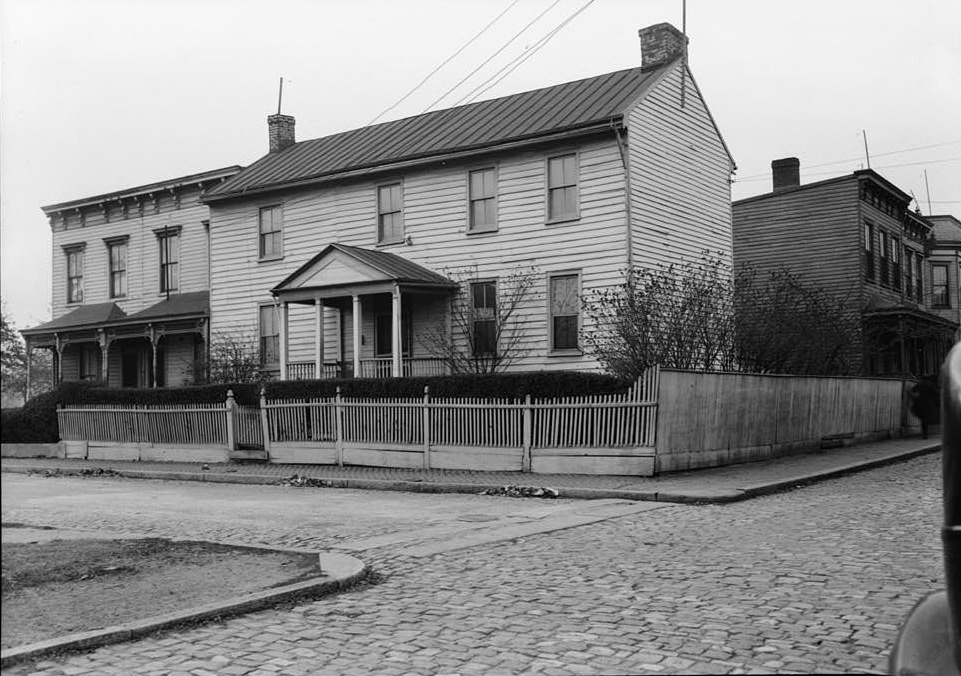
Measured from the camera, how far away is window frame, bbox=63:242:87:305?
118 ft

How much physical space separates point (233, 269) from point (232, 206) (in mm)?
2045

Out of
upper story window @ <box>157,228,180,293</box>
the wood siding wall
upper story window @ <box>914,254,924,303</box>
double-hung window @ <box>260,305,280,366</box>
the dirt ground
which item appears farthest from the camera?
upper story window @ <box>914,254,924,303</box>

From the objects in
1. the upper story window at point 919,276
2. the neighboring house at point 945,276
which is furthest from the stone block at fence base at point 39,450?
the neighboring house at point 945,276

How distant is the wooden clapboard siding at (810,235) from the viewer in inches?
1328

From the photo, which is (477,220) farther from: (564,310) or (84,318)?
(84,318)

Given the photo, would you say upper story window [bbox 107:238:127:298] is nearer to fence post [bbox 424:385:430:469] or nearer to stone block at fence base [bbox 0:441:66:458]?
stone block at fence base [bbox 0:441:66:458]

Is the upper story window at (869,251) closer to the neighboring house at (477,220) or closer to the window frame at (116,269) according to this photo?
the neighboring house at (477,220)

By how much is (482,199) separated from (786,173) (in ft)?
57.4

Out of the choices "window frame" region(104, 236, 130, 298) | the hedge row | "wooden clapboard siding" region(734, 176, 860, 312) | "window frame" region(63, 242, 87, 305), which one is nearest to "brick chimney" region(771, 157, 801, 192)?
"wooden clapboard siding" region(734, 176, 860, 312)

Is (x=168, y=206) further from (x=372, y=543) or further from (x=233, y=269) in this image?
(x=372, y=543)

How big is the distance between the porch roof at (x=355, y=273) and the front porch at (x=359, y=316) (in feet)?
0.09

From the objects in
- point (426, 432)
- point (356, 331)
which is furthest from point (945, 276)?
point (426, 432)

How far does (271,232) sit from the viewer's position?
3003cm

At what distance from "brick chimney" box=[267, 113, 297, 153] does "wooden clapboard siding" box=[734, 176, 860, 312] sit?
55.4ft
